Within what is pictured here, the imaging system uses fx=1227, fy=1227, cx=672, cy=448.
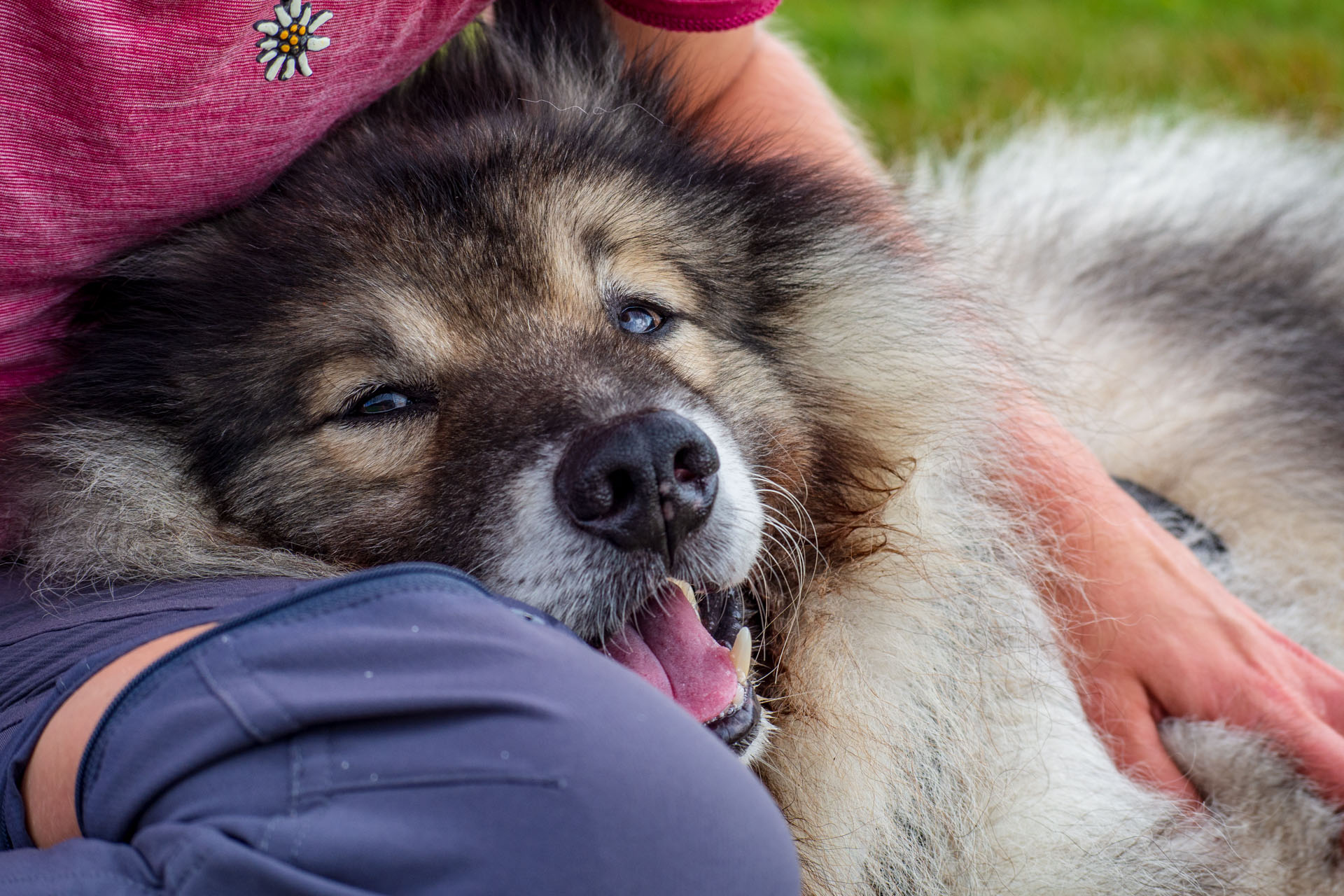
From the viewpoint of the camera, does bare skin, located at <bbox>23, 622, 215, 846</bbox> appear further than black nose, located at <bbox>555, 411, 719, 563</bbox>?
No

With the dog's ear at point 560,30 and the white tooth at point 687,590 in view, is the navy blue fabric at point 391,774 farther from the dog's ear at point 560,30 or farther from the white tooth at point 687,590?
the dog's ear at point 560,30

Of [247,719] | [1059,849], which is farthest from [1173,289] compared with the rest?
[247,719]

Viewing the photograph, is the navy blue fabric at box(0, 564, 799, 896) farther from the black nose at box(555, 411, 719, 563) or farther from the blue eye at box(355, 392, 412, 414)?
the blue eye at box(355, 392, 412, 414)

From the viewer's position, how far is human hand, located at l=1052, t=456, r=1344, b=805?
2158 millimetres

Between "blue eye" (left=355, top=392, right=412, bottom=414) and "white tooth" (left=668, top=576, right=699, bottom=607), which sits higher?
"blue eye" (left=355, top=392, right=412, bottom=414)

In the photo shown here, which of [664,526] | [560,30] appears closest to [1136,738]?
[664,526]

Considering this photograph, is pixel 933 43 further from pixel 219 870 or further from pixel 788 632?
pixel 219 870

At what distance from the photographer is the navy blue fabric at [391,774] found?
121 centimetres

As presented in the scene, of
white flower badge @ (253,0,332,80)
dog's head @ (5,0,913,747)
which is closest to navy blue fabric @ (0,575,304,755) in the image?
dog's head @ (5,0,913,747)

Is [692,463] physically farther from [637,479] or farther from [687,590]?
[687,590]

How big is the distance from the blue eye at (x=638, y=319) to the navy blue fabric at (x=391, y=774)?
696mm

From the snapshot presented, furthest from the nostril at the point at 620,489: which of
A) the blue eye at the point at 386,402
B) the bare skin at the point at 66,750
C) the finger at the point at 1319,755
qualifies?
the finger at the point at 1319,755

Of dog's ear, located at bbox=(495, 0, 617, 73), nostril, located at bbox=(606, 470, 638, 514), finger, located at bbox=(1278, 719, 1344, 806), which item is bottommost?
finger, located at bbox=(1278, 719, 1344, 806)

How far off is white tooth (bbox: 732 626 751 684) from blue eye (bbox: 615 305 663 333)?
1.65ft
